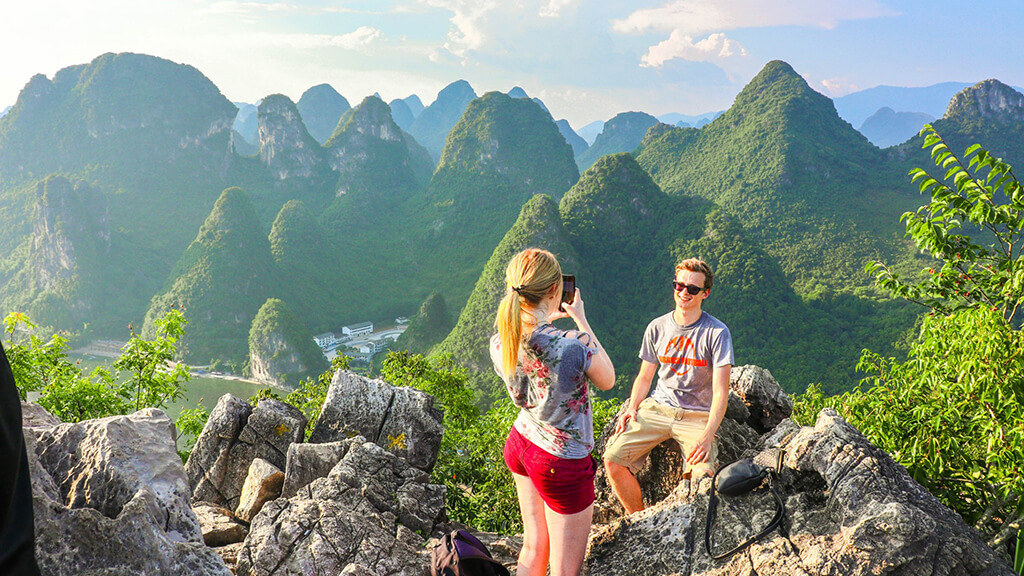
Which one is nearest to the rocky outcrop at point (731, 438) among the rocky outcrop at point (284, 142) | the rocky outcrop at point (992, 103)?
the rocky outcrop at point (992, 103)

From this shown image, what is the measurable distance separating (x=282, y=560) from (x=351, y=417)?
163 cm

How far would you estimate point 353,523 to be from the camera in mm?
2889

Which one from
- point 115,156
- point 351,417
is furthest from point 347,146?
point 351,417

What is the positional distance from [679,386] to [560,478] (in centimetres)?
137

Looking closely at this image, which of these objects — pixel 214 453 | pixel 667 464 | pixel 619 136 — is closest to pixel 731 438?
pixel 667 464

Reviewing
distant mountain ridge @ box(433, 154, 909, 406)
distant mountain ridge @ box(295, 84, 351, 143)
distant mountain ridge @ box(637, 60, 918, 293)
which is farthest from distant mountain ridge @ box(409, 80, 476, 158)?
distant mountain ridge @ box(433, 154, 909, 406)

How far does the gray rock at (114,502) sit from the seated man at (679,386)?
2.27 m

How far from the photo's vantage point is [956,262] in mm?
3273

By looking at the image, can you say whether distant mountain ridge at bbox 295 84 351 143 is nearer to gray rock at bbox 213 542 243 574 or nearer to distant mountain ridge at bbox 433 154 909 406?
distant mountain ridge at bbox 433 154 909 406

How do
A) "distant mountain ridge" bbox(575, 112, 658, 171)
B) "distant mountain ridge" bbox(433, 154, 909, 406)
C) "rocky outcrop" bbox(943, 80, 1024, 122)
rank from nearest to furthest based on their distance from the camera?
"distant mountain ridge" bbox(433, 154, 909, 406)
"rocky outcrop" bbox(943, 80, 1024, 122)
"distant mountain ridge" bbox(575, 112, 658, 171)

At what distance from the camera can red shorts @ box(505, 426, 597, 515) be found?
2.26 m

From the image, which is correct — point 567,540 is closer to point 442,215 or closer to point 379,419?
point 379,419

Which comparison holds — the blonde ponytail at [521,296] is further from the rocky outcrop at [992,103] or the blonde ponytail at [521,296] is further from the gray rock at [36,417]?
the rocky outcrop at [992,103]

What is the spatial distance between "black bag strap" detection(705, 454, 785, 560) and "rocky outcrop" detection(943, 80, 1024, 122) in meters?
67.3
